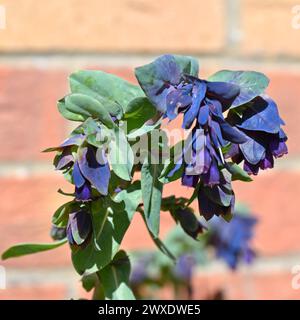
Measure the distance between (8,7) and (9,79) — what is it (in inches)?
A: 3.0

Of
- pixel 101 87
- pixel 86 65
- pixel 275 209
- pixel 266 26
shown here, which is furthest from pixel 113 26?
pixel 101 87

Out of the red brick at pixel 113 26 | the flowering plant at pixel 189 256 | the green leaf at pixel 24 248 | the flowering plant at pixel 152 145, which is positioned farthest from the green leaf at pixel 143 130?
the red brick at pixel 113 26

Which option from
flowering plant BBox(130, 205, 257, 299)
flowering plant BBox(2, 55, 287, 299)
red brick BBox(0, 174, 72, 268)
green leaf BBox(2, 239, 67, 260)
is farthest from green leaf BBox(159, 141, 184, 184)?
red brick BBox(0, 174, 72, 268)

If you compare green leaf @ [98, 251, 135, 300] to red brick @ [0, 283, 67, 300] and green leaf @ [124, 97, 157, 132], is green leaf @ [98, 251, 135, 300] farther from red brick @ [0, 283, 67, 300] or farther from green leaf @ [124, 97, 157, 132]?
red brick @ [0, 283, 67, 300]

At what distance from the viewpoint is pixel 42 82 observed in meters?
0.72

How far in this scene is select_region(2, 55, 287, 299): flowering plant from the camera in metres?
0.30

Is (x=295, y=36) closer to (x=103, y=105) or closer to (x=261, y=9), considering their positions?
(x=261, y=9)

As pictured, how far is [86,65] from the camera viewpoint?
2.37 ft

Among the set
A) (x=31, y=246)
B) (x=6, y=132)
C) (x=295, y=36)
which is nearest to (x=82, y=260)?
(x=31, y=246)

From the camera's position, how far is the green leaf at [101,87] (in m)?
0.35

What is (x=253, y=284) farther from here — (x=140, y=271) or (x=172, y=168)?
(x=172, y=168)

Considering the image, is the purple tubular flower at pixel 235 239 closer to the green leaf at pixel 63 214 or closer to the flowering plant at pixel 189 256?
the flowering plant at pixel 189 256

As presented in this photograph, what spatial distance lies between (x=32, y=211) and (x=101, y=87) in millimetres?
393

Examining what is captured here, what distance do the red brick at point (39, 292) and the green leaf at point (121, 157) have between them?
44 centimetres
